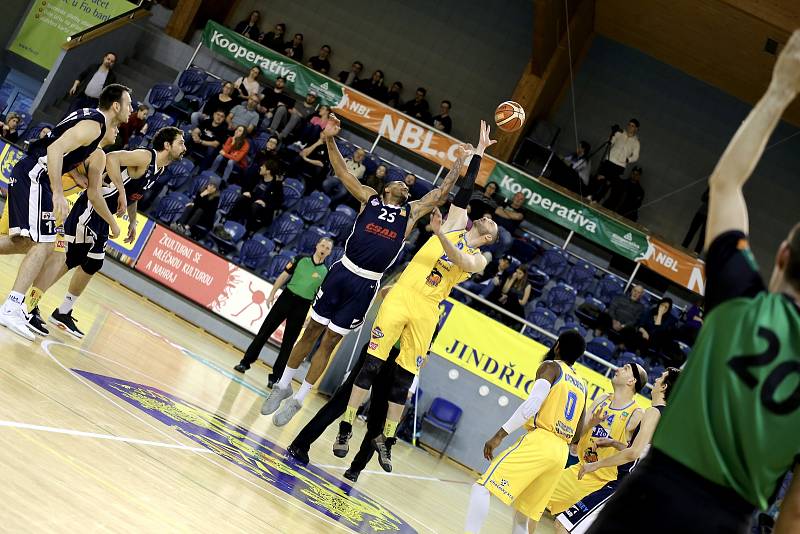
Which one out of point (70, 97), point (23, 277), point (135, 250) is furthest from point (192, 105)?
point (23, 277)

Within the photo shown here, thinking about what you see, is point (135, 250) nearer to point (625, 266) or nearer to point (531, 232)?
point (531, 232)

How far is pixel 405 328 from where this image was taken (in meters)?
6.93

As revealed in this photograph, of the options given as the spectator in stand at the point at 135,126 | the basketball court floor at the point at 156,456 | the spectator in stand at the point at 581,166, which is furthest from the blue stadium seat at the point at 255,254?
the spectator in stand at the point at 581,166

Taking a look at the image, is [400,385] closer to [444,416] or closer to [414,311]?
[414,311]

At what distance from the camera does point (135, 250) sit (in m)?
14.7

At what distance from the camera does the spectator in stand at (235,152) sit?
16.5m

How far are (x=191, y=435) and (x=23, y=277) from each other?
86.5 inches

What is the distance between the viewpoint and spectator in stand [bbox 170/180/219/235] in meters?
15.2

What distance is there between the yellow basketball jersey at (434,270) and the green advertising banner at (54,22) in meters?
17.2

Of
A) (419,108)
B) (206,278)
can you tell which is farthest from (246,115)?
(206,278)

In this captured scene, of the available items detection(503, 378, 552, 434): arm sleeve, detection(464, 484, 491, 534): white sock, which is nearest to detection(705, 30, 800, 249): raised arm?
detection(503, 378, 552, 434): arm sleeve

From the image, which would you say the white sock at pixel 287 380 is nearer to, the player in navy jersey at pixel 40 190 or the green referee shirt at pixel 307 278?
the player in navy jersey at pixel 40 190

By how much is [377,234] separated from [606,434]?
9.27ft

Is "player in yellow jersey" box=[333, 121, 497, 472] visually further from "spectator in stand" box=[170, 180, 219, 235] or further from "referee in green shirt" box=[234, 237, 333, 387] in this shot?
"spectator in stand" box=[170, 180, 219, 235]
